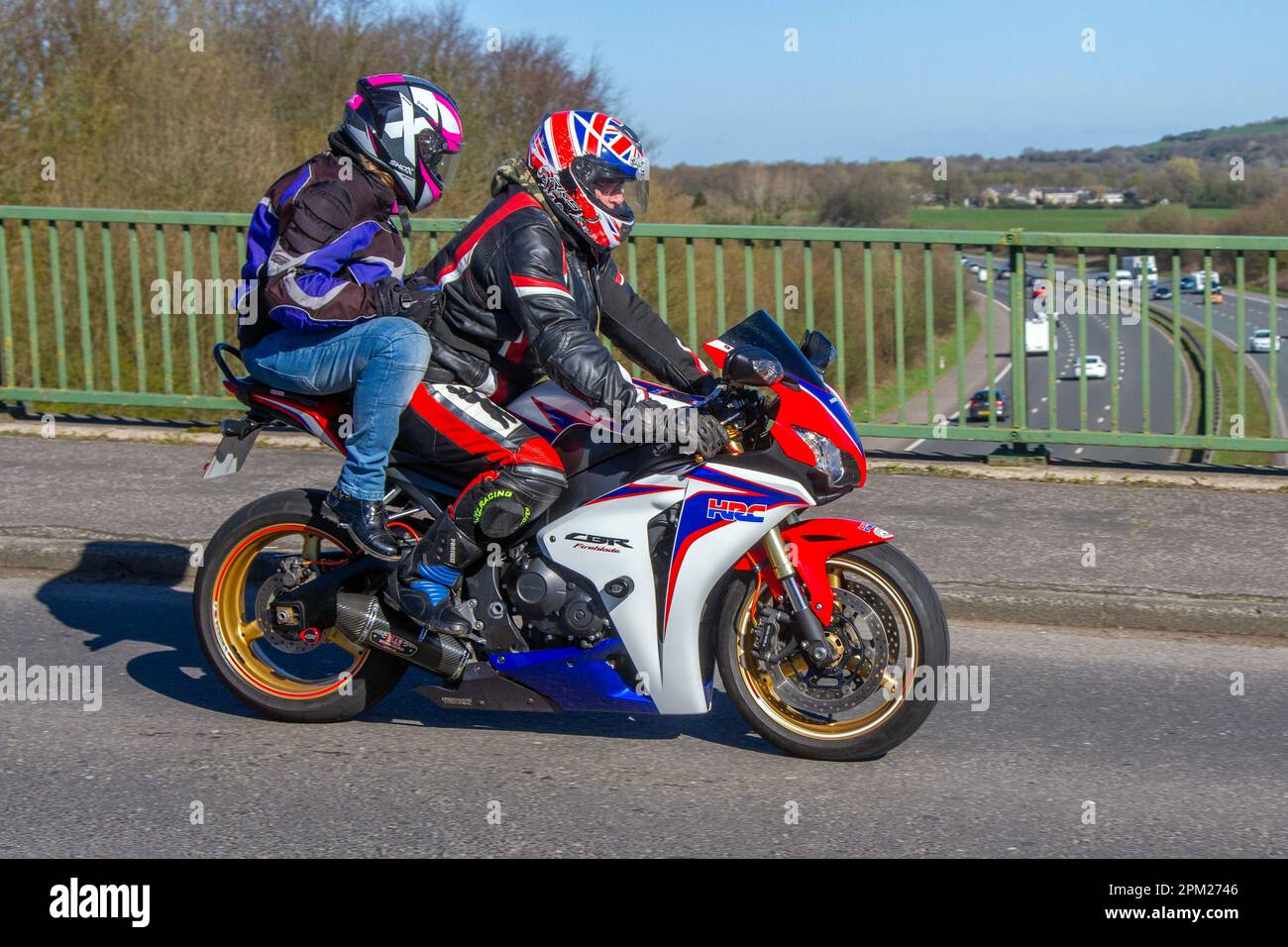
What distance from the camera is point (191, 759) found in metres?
4.80

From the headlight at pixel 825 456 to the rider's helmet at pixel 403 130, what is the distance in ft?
4.69

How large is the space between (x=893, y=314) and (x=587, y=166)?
564cm

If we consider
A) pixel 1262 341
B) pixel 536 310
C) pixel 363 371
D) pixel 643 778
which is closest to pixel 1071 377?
pixel 1262 341

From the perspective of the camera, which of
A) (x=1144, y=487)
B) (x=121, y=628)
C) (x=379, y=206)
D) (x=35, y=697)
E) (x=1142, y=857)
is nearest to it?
(x=1142, y=857)

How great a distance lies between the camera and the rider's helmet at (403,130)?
468 cm

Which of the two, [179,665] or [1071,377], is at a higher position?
[1071,377]

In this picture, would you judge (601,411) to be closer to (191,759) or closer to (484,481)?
(484,481)

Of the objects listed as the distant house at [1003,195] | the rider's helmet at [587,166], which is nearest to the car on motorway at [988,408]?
the rider's helmet at [587,166]

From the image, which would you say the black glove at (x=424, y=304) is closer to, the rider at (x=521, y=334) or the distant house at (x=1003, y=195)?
the rider at (x=521, y=334)

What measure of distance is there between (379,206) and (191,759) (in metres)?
1.88

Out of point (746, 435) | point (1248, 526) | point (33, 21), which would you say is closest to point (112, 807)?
point (746, 435)

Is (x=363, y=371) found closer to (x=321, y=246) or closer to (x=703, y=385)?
(x=321, y=246)

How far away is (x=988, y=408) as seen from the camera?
30.0 feet
